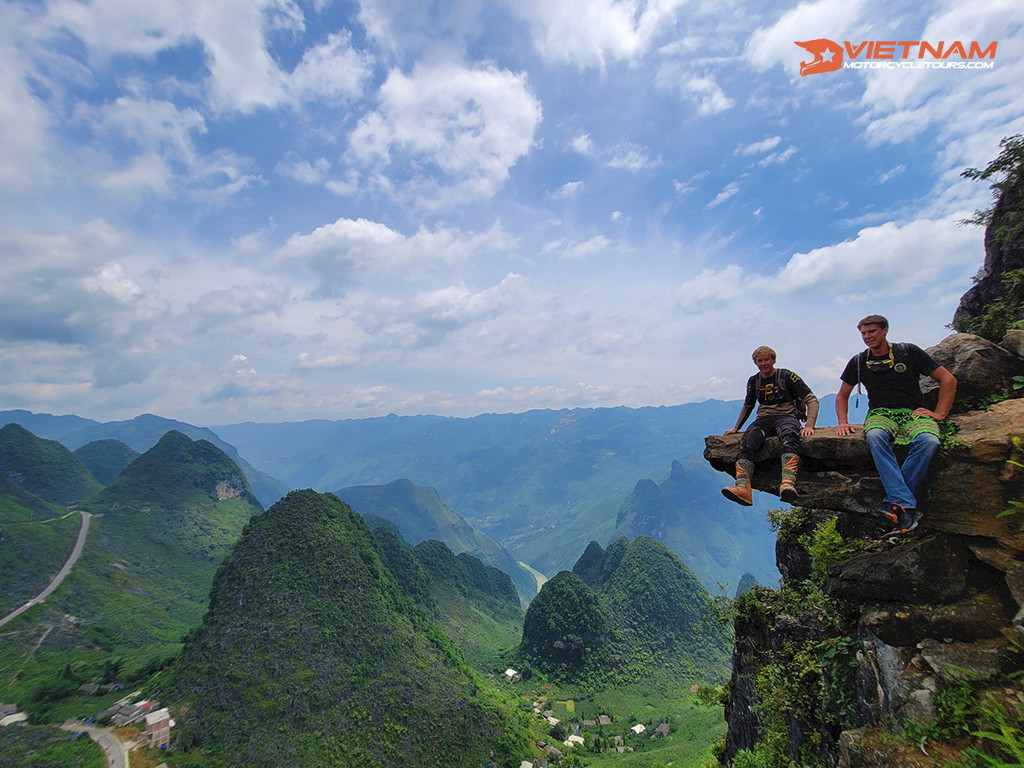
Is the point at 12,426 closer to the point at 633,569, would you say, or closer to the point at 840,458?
the point at 633,569

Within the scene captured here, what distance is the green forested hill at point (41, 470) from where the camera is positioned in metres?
90.9

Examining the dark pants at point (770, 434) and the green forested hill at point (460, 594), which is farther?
the green forested hill at point (460, 594)

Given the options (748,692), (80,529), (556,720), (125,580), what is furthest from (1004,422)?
(80,529)

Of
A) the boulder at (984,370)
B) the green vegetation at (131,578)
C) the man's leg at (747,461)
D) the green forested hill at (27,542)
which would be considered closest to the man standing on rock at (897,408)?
the boulder at (984,370)

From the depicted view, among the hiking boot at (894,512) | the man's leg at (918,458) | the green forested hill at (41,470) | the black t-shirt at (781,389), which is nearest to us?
the man's leg at (918,458)

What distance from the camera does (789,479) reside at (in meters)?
6.14

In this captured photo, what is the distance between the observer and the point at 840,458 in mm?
6496

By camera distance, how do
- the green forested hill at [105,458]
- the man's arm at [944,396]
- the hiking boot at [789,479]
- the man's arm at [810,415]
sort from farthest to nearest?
the green forested hill at [105,458], the man's arm at [810,415], the hiking boot at [789,479], the man's arm at [944,396]

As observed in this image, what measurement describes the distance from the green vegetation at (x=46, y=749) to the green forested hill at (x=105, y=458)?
472 ft

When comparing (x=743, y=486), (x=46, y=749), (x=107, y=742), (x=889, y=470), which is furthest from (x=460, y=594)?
(x=889, y=470)

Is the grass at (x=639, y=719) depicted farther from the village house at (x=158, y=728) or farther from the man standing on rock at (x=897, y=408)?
the man standing on rock at (x=897, y=408)

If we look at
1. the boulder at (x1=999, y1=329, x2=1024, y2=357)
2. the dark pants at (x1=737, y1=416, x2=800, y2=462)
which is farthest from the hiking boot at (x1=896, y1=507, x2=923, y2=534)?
the boulder at (x1=999, y1=329, x2=1024, y2=357)

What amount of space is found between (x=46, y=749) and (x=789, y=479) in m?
47.8

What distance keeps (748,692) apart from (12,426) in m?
158
